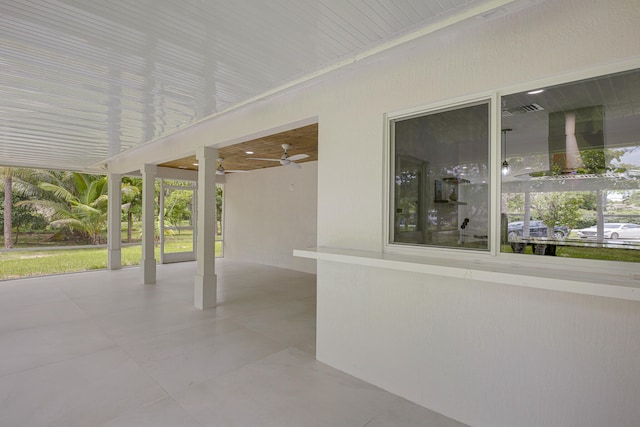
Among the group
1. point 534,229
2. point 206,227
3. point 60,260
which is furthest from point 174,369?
point 60,260

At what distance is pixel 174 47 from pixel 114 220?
7912mm

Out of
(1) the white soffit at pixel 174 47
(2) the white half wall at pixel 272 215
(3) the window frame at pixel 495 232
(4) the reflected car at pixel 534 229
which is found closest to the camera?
(3) the window frame at pixel 495 232

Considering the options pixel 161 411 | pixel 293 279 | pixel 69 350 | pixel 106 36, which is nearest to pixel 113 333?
pixel 69 350

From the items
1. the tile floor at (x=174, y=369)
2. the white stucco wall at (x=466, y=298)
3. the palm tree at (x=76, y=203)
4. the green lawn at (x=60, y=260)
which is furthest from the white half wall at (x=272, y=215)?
the palm tree at (x=76, y=203)

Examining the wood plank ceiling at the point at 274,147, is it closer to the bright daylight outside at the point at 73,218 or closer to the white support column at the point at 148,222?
the white support column at the point at 148,222

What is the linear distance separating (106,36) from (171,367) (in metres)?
3.01

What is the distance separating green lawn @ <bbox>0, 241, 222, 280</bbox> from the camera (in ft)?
32.3

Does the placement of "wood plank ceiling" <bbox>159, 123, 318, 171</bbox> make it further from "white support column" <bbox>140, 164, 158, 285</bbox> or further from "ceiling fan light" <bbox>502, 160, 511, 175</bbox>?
"ceiling fan light" <bbox>502, 160, 511, 175</bbox>

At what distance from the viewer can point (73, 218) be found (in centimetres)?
1244

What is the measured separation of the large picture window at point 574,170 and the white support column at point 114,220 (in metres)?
9.47

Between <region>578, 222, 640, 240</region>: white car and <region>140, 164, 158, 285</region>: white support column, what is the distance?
24.0 ft

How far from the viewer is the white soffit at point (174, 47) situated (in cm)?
198

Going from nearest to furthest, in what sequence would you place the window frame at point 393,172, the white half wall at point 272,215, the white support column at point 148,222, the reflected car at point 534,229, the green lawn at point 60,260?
the reflected car at point 534,229, the window frame at point 393,172, the white support column at point 148,222, the white half wall at point 272,215, the green lawn at point 60,260

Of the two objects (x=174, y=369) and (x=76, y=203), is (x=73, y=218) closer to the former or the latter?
(x=76, y=203)
